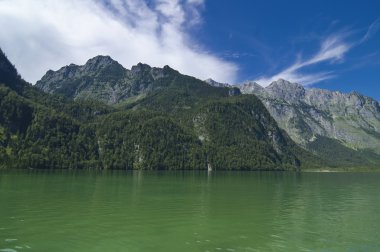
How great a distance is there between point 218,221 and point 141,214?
1044cm

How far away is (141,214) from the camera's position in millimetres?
52344

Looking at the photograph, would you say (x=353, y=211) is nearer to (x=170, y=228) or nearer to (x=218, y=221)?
(x=218, y=221)

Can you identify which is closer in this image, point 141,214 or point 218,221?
point 218,221

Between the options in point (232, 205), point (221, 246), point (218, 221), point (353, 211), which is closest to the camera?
point (221, 246)

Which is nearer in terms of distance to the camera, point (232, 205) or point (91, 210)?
point (91, 210)

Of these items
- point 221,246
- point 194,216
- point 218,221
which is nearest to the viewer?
point 221,246

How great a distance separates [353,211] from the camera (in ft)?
203

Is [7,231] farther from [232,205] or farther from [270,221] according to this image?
[232,205]

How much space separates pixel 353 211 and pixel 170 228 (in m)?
32.8

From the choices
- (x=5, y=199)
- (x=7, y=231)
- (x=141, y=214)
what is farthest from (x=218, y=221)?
(x=5, y=199)

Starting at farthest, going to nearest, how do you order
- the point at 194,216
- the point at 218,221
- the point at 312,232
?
the point at 194,216 → the point at 218,221 → the point at 312,232

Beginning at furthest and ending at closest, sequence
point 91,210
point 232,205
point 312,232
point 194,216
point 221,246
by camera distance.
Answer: point 232,205 < point 91,210 < point 194,216 < point 312,232 < point 221,246

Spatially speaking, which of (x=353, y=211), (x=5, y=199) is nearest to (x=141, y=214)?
(x=5, y=199)

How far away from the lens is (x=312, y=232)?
139ft
